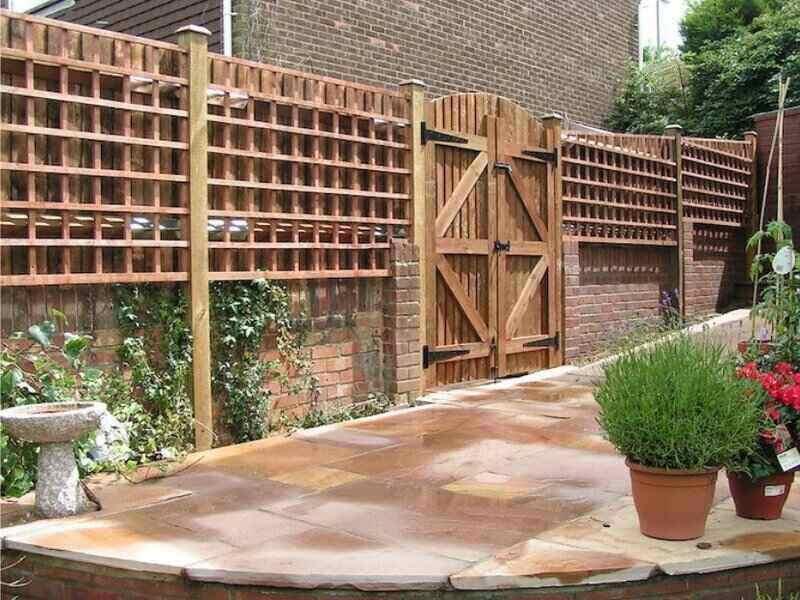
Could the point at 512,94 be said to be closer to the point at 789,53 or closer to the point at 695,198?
the point at 695,198

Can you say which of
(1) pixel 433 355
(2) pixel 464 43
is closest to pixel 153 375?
(1) pixel 433 355

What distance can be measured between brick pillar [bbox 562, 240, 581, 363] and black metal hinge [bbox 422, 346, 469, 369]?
73.0 inches

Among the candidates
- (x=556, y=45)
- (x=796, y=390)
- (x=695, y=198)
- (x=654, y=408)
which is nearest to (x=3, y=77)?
(x=654, y=408)

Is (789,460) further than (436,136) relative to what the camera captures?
No

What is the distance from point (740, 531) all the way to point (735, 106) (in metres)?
12.5

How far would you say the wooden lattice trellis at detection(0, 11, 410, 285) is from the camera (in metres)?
4.56

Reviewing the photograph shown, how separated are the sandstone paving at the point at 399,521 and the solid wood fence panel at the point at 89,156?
4.29ft

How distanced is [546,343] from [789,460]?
16.8 feet

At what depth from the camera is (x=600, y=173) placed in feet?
30.9

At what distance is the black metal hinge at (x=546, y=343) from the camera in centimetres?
839

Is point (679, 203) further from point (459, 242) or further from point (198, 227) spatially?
point (198, 227)

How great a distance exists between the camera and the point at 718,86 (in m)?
14.6

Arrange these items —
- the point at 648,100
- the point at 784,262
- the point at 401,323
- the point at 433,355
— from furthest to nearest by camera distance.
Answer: the point at 648,100
the point at 433,355
the point at 401,323
the point at 784,262

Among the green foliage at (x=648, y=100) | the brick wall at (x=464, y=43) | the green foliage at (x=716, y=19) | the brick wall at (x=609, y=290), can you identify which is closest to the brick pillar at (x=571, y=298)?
the brick wall at (x=609, y=290)
